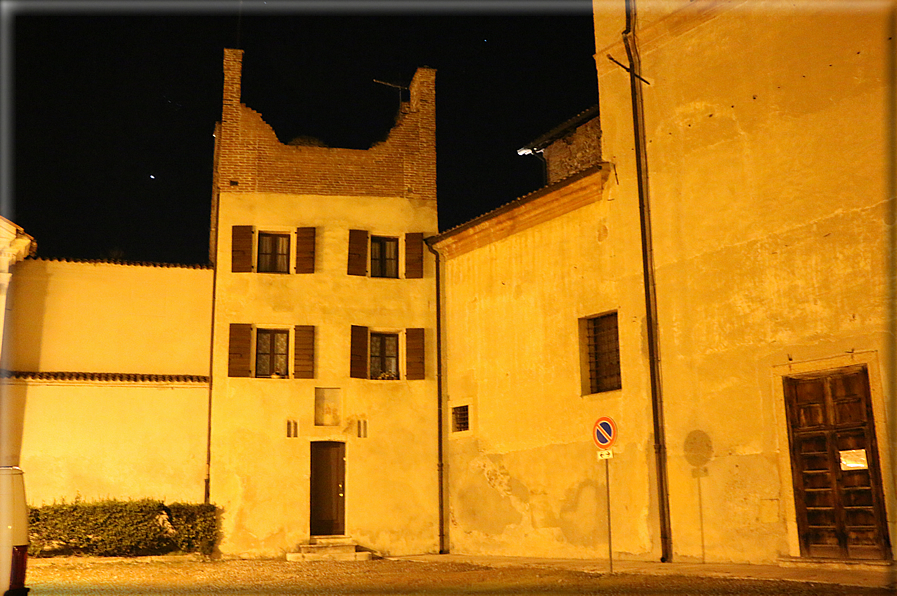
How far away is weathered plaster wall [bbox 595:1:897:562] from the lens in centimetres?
1159

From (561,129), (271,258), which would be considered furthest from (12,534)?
(561,129)

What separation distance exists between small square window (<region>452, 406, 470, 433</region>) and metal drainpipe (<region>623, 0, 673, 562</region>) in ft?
18.0

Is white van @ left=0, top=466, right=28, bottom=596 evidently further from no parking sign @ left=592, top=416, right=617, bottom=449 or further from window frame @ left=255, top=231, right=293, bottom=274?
window frame @ left=255, top=231, right=293, bottom=274

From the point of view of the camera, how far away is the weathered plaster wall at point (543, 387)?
47.5 feet

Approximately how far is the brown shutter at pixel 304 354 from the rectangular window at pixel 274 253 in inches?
58.6

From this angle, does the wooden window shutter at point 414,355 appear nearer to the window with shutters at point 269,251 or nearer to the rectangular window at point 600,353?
the window with shutters at point 269,251

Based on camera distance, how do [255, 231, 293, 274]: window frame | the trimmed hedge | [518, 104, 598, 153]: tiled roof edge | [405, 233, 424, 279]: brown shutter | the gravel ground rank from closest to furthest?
the gravel ground → the trimmed hedge → [255, 231, 293, 274]: window frame → [405, 233, 424, 279]: brown shutter → [518, 104, 598, 153]: tiled roof edge

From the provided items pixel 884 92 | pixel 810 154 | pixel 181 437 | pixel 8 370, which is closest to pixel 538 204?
pixel 810 154

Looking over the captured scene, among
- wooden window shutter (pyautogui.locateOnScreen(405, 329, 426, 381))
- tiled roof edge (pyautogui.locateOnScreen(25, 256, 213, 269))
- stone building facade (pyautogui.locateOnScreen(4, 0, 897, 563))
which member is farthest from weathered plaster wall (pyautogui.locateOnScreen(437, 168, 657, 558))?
tiled roof edge (pyautogui.locateOnScreen(25, 256, 213, 269))

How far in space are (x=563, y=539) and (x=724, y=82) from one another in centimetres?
800

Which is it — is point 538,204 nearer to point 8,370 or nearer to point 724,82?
point 724,82

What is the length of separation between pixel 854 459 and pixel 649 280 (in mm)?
4165

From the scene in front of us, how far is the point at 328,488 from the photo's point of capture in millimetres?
18484

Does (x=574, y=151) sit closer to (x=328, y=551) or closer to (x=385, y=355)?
(x=385, y=355)
